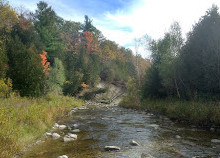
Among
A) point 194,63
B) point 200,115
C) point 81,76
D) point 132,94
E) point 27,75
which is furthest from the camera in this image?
point 81,76

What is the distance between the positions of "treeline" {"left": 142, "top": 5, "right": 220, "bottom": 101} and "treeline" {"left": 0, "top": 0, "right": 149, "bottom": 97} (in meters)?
13.9

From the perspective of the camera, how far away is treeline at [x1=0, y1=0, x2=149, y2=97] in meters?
18.7

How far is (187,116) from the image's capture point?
1176 centimetres

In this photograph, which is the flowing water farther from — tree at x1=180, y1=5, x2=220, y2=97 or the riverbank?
tree at x1=180, y1=5, x2=220, y2=97

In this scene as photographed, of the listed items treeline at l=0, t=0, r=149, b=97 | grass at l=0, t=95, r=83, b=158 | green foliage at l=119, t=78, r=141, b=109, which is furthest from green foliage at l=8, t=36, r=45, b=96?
green foliage at l=119, t=78, r=141, b=109

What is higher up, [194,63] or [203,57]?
[203,57]

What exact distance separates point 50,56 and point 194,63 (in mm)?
30771

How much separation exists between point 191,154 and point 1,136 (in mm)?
6110

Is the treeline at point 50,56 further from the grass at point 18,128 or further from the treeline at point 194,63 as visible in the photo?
the treeline at point 194,63

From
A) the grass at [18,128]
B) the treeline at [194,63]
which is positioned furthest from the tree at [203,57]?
the grass at [18,128]

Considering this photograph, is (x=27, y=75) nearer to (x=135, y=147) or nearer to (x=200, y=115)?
(x=135, y=147)

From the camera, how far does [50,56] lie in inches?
1524

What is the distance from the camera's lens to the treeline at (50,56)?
61.4 ft

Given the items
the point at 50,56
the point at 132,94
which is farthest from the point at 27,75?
the point at 50,56
